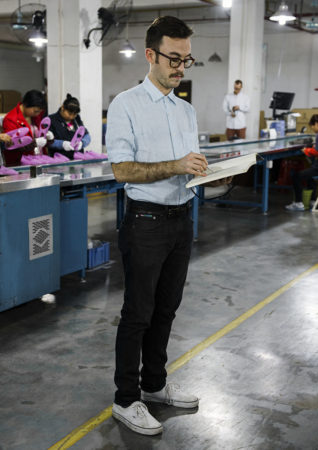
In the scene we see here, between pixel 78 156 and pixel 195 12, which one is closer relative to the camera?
pixel 78 156

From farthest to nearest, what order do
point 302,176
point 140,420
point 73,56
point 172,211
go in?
point 302,176 < point 73,56 < point 140,420 < point 172,211

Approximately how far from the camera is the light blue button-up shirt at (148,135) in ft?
6.70

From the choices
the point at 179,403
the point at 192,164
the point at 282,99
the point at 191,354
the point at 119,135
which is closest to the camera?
the point at 192,164

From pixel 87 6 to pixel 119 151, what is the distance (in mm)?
5733

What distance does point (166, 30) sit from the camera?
2012mm

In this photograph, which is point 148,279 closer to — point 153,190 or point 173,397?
point 153,190

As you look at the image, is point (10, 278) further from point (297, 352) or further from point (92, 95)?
point (92, 95)

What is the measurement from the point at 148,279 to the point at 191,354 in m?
1.05

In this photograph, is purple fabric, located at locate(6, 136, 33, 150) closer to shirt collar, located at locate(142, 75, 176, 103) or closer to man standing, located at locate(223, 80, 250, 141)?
shirt collar, located at locate(142, 75, 176, 103)

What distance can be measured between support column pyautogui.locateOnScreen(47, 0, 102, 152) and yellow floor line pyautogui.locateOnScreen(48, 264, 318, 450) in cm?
409

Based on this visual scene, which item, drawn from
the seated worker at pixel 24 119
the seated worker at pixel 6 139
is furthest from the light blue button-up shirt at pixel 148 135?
the seated worker at pixel 24 119

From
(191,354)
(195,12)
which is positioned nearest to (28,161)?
(191,354)

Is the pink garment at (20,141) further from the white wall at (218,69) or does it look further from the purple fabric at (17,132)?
the white wall at (218,69)

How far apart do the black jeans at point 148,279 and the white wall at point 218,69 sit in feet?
46.2
